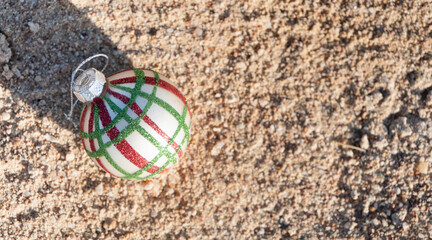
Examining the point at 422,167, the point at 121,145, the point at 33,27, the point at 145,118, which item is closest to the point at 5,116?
the point at 33,27

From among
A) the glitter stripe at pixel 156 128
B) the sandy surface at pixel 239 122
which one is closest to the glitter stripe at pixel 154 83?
the glitter stripe at pixel 156 128

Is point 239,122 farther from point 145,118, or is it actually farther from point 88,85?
point 88,85

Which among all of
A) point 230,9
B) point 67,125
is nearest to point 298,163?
point 230,9

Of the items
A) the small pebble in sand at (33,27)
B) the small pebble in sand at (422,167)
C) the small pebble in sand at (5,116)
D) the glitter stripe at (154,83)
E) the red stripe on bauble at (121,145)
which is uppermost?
the small pebble in sand at (33,27)

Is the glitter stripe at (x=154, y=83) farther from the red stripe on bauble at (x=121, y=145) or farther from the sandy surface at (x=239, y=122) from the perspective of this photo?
the sandy surface at (x=239, y=122)

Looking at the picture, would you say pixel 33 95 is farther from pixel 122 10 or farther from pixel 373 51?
pixel 373 51

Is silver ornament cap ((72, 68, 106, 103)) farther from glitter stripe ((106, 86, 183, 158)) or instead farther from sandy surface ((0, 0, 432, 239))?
sandy surface ((0, 0, 432, 239))
